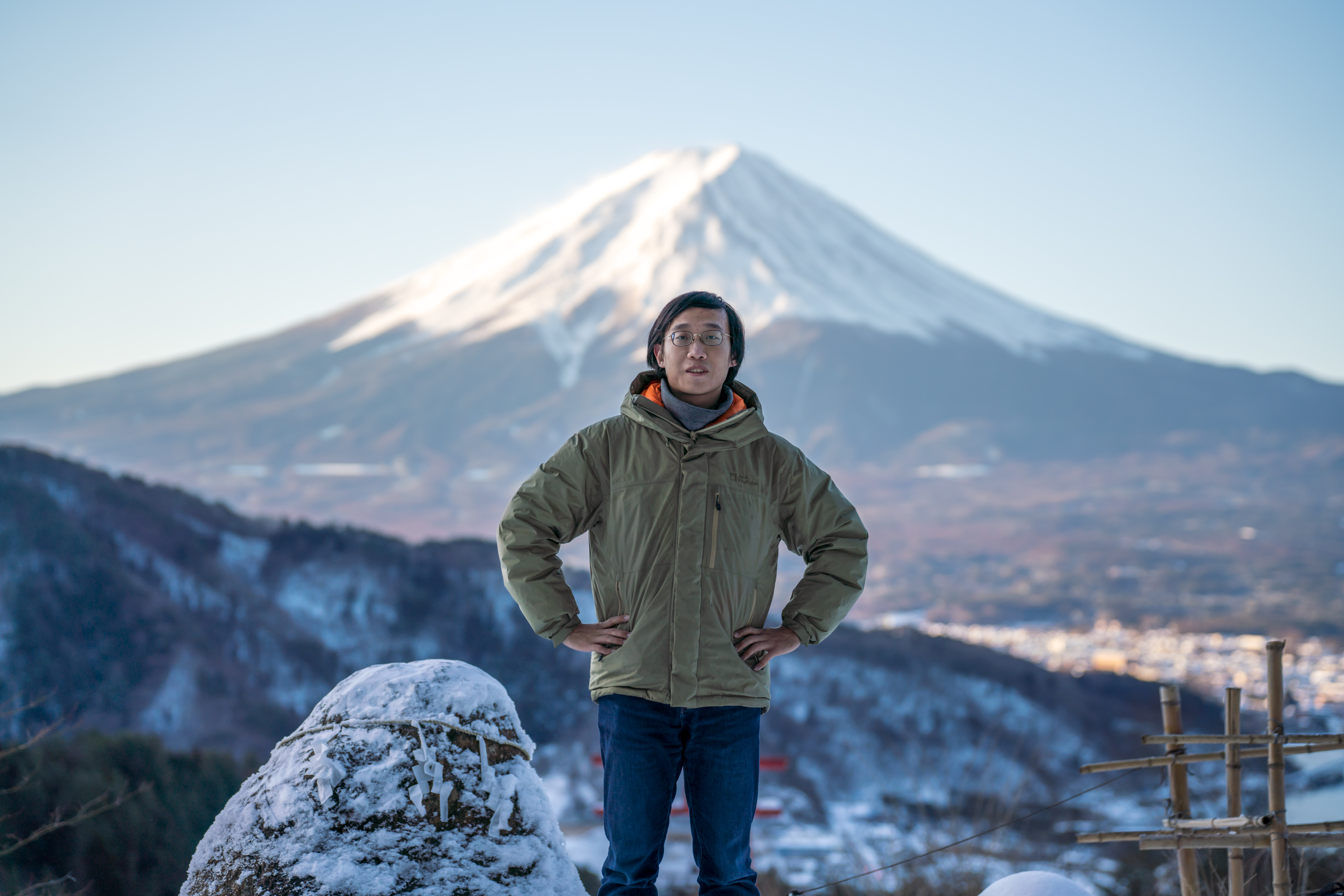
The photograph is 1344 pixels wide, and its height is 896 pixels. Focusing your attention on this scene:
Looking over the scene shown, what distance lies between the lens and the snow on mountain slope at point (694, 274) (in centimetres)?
7562

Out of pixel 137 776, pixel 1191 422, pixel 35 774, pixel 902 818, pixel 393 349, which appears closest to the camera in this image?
pixel 35 774

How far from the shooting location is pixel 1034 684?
24.7 m

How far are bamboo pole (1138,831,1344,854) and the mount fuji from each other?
4993 cm

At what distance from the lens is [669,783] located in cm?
262

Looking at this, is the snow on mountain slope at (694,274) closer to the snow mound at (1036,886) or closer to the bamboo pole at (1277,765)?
the bamboo pole at (1277,765)

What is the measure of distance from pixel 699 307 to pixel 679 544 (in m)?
0.57

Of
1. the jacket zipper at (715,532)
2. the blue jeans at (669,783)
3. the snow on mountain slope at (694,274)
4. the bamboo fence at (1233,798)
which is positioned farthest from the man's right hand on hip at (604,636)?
the snow on mountain slope at (694,274)

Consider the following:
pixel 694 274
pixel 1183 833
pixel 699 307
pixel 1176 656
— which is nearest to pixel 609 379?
pixel 694 274

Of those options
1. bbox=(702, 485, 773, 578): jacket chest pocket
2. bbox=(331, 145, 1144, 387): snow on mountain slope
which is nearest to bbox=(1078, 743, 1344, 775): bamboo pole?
bbox=(702, 485, 773, 578): jacket chest pocket

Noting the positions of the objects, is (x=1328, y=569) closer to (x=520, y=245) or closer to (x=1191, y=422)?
(x=1191, y=422)

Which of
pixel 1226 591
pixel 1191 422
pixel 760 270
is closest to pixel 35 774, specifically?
pixel 1226 591

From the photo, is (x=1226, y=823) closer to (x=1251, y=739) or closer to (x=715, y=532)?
(x=1251, y=739)

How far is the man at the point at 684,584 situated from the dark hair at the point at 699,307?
0.15ft

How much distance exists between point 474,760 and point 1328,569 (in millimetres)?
61611
